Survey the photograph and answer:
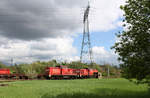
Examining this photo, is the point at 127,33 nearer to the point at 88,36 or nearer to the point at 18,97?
the point at 18,97

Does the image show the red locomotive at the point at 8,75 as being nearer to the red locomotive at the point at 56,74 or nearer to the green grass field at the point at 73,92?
the red locomotive at the point at 56,74

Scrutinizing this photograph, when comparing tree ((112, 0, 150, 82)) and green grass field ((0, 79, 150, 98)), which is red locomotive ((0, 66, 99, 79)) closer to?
green grass field ((0, 79, 150, 98))

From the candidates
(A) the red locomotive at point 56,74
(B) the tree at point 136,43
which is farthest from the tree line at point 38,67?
(B) the tree at point 136,43

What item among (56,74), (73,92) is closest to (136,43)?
(73,92)

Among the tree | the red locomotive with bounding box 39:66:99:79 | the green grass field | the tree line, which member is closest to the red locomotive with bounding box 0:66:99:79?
the red locomotive with bounding box 39:66:99:79

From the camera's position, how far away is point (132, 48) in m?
13.5

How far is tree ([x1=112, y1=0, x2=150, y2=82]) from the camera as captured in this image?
12945mm

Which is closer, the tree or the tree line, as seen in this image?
the tree

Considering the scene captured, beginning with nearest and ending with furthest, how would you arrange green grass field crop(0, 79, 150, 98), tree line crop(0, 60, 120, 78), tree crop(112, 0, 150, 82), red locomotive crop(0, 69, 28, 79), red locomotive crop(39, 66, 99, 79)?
tree crop(112, 0, 150, 82) → green grass field crop(0, 79, 150, 98) → red locomotive crop(39, 66, 99, 79) → red locomotive crop(0, 69, 28, 79) → tree line crop(0, 60, 120, 78)

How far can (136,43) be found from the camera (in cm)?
1337

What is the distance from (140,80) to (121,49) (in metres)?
2.66

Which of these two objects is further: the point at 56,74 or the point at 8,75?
the point at 8,75

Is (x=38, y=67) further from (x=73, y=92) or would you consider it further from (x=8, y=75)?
(x=73, y=92)

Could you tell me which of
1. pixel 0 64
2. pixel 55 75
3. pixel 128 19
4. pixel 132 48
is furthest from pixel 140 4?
pixel 0 64
